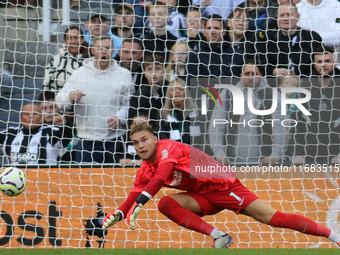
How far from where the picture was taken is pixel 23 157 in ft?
19.0

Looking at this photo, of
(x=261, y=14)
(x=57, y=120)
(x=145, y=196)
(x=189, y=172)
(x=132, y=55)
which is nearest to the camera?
(x=145, y=196)

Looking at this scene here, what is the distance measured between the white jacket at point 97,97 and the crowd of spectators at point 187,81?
12mm

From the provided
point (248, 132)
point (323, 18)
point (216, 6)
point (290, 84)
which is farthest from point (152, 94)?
point (323, 18)

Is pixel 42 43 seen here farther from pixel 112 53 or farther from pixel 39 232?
pixel 39 232

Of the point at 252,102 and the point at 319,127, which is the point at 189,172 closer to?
the point at 252,102

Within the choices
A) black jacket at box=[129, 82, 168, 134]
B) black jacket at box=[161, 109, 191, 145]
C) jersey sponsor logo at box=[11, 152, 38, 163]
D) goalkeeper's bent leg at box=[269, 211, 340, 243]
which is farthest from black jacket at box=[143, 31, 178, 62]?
goalkeeper's bent leg at box=[269, 211, 340, 243]

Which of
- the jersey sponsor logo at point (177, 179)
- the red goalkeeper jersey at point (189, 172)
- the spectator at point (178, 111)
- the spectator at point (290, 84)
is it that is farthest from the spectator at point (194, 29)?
the jersey sponsor logo at point (177, 179)

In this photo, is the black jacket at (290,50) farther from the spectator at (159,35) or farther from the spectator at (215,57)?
the spectator at (159,35)

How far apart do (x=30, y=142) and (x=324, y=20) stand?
398 centimetres

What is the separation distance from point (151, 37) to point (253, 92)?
1493 millimetres

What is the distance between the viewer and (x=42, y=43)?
21.6ft

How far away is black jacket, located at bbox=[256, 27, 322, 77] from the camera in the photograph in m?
6.08
